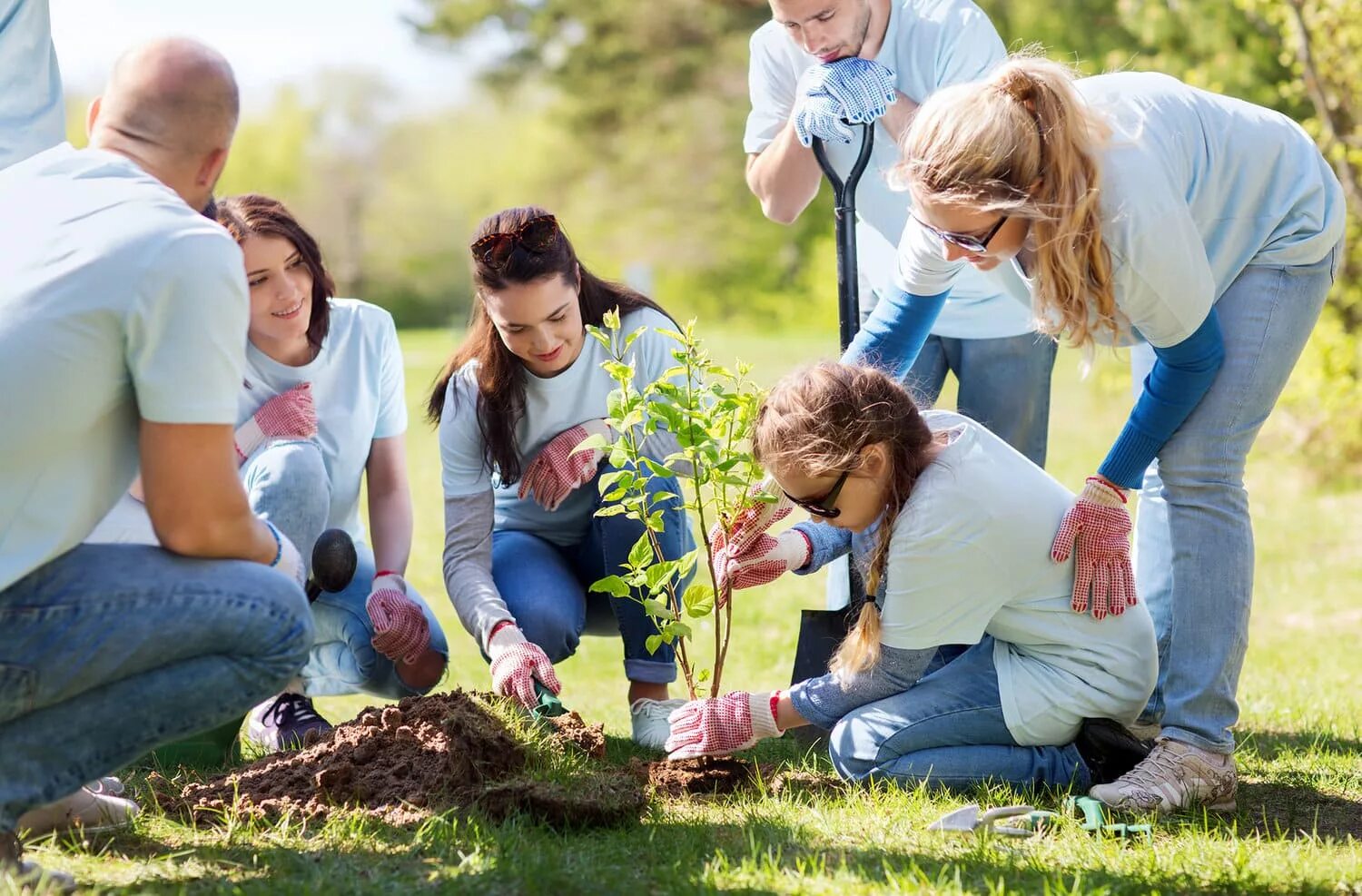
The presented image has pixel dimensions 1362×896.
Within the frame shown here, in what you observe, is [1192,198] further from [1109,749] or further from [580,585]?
[580,585]

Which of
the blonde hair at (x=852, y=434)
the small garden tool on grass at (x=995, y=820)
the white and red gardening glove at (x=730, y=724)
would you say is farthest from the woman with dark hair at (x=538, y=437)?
the small garden tool on grass at (x=995, y=820)

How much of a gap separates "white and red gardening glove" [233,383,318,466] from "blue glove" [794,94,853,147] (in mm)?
1570

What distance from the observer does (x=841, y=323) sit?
385 cm

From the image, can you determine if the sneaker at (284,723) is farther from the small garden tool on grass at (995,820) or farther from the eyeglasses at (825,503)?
the small garden tool on grass at (995,820)

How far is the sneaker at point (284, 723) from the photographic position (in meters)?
3.62

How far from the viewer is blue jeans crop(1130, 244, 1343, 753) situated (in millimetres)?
3045

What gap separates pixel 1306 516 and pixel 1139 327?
6.28 metres

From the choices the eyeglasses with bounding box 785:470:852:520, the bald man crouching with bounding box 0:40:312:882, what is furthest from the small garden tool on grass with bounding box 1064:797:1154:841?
the bald man crouching with bounding box 0:40:312:882

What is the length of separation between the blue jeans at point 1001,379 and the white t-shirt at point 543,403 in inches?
30.8

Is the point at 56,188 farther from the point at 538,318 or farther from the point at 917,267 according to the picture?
the point at 917,267

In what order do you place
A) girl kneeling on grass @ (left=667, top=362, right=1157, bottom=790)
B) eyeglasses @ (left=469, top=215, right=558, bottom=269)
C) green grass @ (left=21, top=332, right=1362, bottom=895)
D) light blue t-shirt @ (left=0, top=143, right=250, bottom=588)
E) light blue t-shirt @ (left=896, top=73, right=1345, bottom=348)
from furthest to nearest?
eyeglasses @ (left=469, top=215, right=558, bottom=269), girl kneeling on grass @ (left=667, top=362, right=1157, bottom=790), light blue t-shirt @ (left=896, top=73, right=1345, bottom=348), green grass @ (left=21, top=332, right=1362, bottom=895), light blue t-shirt @ (left=0, top=143, right=250, bottom=588)

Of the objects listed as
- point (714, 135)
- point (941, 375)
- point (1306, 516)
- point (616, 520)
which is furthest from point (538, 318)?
point (714, 135)

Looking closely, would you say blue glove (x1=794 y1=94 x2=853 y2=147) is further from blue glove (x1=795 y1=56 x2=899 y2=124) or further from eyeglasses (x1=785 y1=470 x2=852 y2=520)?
eyeglasses (x1=785 y1=470 x2=852 y2=520)

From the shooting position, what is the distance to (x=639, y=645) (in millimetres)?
3771
